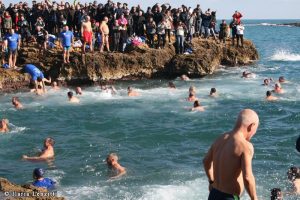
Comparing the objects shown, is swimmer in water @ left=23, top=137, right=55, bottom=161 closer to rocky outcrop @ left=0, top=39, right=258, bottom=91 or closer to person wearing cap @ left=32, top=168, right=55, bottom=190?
person wearing cap @ left=32, top=168, right=55, bottom=190

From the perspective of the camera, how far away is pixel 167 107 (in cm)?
2138

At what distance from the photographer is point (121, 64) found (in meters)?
27.6

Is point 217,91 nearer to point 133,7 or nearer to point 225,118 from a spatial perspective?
point 225,118

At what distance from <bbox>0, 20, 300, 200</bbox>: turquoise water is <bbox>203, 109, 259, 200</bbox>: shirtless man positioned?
5172 millimetres

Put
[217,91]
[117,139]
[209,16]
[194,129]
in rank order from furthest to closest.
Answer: [209,16]
[217,91]
[194,129]
[117,139]

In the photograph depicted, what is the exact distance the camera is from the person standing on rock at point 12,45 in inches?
953

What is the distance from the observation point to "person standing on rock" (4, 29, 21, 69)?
79.4ft

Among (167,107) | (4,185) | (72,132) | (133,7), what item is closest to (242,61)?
(133,7)

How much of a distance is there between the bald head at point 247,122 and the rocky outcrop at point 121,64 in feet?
66.3

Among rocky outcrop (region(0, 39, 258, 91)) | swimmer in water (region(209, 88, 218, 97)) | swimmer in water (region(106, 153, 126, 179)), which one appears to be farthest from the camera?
rocky outcrop (region(0, 39, 258, 91))

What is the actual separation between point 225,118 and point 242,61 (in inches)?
667

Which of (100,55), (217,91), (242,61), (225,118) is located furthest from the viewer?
(242,61)

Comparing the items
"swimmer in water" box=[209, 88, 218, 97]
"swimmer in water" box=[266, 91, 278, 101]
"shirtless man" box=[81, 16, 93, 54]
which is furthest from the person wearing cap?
"shirtless man" box=[81, 16, 93, 54]

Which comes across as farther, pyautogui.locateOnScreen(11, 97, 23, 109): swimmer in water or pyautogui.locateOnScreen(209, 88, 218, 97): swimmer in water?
pyautogui.locateOnScreen(209, 88, 218, 97): swimmer in water
